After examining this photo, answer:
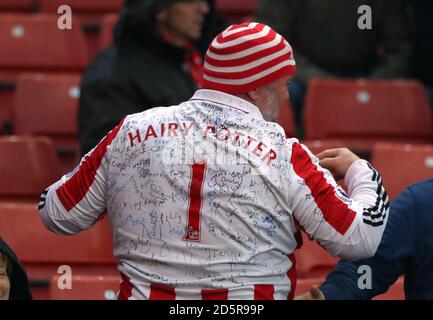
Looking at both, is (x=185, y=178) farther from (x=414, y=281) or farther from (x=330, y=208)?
(x=414, y=281)

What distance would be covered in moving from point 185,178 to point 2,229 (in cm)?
159

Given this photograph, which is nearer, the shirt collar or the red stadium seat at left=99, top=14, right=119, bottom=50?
the shirt collar

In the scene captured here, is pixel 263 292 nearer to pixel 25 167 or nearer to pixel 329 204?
pixel 329 204

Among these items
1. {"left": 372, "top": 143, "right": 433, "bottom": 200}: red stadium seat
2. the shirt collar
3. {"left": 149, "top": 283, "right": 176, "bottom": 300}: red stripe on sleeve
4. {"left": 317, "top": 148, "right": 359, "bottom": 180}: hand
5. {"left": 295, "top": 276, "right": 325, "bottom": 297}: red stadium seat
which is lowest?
{"left": 372, "top": 143, "right": 433, "bottom": 200}: red stadium seat

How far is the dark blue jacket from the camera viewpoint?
143 inches

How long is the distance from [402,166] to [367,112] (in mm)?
1053

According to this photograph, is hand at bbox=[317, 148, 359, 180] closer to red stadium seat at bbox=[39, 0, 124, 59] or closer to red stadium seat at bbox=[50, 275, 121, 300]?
red stadium seat at bbox=[50, 275, 121, 300]

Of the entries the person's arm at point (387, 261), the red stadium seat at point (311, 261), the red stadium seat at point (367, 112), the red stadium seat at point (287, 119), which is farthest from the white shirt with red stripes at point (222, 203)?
the red stadium seat at point (367, 112)

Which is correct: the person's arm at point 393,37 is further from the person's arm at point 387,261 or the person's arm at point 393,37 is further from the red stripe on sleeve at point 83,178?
the red stripe on sleeve at point 83,178

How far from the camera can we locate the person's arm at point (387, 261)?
11.9 feet

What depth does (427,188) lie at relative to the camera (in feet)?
12.1

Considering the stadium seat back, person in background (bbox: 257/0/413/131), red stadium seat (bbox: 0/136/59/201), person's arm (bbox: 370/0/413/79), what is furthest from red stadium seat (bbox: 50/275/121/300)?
person's arm (bbox: 370/0/413/79)

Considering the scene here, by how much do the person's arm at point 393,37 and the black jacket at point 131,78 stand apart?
57.3 inches

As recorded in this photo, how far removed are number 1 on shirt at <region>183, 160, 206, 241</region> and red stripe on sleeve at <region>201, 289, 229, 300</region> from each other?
0.15 m
